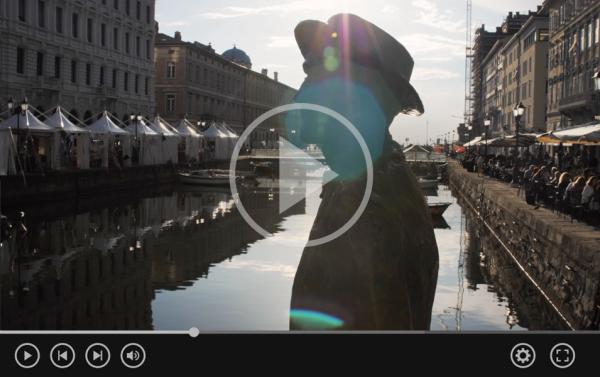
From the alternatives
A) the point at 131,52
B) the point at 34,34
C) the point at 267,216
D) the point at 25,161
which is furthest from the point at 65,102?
the point at 267,216

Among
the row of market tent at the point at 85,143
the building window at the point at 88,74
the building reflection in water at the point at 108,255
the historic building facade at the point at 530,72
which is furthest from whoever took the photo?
the historic building facade at the point at 530,72

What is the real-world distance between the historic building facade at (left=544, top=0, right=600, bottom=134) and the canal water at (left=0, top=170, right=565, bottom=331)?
16673 millimetres

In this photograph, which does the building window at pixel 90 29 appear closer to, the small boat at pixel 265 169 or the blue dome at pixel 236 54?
the small boat at pixel 265 169

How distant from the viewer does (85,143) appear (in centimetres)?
3147

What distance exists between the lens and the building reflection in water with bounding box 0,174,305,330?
426 inches

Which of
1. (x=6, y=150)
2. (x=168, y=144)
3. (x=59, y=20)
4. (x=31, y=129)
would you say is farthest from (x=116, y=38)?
(x=6, y=150)

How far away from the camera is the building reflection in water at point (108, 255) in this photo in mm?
10820

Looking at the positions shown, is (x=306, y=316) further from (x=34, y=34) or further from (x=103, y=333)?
(x=34, y=34)

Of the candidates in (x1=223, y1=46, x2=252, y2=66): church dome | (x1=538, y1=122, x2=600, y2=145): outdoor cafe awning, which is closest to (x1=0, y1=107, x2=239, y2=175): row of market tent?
(x1=538, y1=122, x2=600, y2=145): outdoor cafe awning

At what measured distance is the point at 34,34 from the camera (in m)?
38.4
